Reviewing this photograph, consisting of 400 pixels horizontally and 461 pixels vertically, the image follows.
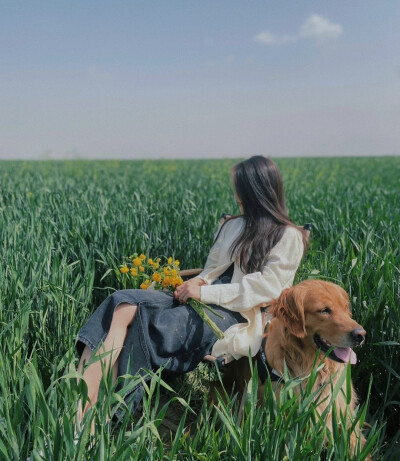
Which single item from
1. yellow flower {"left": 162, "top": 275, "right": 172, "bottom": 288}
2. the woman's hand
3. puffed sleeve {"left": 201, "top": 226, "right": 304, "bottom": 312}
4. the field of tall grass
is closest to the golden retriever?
the field of tall grass

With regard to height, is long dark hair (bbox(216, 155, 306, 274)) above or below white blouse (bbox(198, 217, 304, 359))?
above

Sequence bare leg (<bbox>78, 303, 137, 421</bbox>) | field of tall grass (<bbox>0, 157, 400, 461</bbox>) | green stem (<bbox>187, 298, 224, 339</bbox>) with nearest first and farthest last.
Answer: field of tall grass (<bbox>0, 157, 400, 461</bbox>)
bare leg (<bbox>78, 303, 137, 421</bbox>)
green stem (<bbox>187, 298, 224, 339</bbox>)

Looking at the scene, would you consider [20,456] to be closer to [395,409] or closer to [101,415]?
[101,415]

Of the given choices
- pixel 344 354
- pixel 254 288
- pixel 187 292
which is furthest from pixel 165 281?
pixel 344 354

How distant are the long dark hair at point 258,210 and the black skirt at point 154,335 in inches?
14.1

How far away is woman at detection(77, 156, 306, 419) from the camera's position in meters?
2.17

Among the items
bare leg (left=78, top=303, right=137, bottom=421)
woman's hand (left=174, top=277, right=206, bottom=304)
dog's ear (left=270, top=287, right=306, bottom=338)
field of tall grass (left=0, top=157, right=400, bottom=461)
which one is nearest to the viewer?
field of tall grass (left=0, top=157, right=400, bottom=461)

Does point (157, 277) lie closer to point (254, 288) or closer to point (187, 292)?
point (187, 292)

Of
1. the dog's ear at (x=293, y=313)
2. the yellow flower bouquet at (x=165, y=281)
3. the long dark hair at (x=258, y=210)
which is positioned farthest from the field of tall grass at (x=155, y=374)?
the long dark hair at (x=258, y=210)

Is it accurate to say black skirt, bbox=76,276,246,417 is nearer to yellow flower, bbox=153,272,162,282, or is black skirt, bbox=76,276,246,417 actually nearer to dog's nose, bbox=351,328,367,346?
yellow flower, bbox=153,272,162,282

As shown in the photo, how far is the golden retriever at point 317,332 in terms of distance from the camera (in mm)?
1886

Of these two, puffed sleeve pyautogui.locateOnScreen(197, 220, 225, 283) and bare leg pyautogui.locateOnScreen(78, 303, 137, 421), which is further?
puffed sleeve pyautogui.locateOnScreen(197, 220, 225, 283)

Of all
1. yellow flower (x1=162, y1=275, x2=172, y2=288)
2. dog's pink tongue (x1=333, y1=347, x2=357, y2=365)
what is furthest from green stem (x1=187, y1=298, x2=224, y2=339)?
dog's pink tongue (x1=333, y1=347, x2=357, y2=365)

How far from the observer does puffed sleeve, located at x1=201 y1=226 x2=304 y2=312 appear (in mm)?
2355
